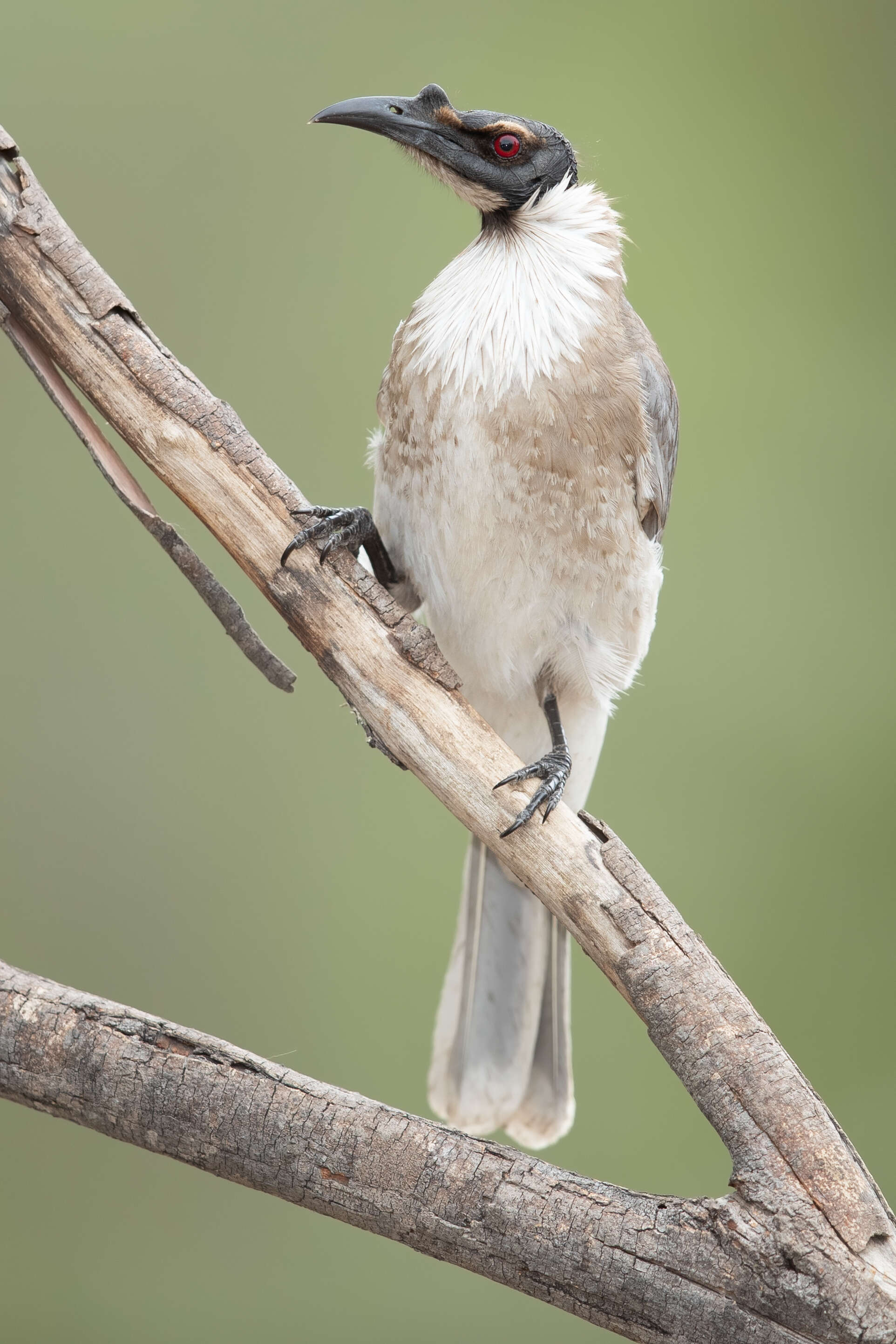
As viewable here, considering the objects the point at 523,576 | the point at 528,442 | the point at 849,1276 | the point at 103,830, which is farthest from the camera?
the point at 103,830

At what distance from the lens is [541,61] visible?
3.40m

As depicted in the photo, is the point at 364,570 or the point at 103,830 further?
the point at 103,830

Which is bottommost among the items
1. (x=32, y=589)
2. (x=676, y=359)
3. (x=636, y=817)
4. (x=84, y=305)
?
(x=32, y=589)

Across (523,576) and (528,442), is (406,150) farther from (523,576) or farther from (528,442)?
(523,576)

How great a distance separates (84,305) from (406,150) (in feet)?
1.79

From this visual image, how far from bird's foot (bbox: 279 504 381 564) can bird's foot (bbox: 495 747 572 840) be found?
0.40 m

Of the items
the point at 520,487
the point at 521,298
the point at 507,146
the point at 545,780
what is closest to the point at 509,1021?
the point at 545,780

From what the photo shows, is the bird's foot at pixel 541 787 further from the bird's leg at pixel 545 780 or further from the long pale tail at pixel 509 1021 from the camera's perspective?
→ the long pale tail at pixel 509 1021

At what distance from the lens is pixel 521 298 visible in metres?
1.82

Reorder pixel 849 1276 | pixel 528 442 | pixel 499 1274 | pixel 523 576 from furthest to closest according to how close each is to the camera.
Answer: pixel 523 576
pixel 528 442
pixel 499 1274
pixel 849 1276

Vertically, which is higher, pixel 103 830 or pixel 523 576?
pixel 523 576

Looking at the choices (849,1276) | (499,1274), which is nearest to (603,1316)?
(499,1274)

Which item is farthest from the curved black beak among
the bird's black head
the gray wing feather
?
the gray wing feather

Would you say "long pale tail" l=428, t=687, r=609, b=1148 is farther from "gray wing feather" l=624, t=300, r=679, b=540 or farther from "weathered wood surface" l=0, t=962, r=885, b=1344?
"weathered wood surface" l=0, t=962, r=885, b=1344
